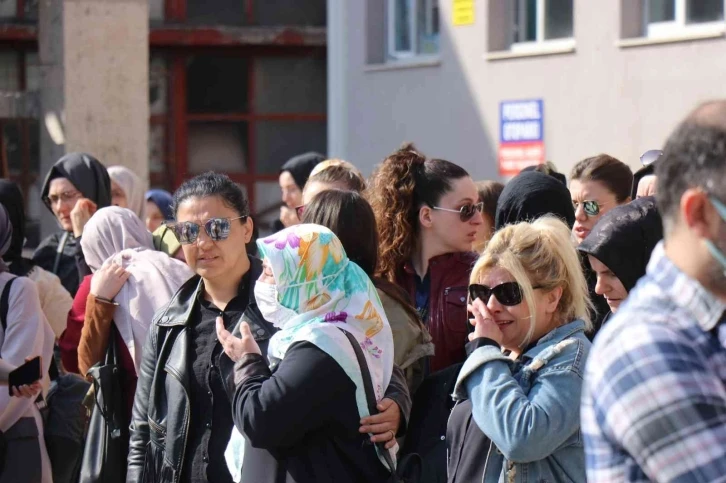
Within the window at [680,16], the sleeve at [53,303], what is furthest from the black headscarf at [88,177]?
the window at [680,16]

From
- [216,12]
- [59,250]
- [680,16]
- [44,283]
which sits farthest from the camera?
[216,12]

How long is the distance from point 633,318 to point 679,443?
8.0 inches

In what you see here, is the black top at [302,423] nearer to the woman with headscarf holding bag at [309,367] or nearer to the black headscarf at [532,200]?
the woman with headscarf holding bag at [309,367]

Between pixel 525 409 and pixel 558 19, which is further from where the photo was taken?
pixel 558 19

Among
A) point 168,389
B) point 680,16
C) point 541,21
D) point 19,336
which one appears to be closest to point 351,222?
point 168,389

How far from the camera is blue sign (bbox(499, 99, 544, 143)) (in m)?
12.8

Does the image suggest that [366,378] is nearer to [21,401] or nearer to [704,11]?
[21,401]

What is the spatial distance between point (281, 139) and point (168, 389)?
14030mm

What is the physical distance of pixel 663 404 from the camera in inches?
75.3

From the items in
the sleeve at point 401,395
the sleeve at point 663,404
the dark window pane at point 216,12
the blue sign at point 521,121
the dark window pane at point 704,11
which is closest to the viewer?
the sleeve at point 663,404

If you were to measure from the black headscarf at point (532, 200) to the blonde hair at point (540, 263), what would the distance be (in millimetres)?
1388

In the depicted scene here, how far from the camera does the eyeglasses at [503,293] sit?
11.7 ft

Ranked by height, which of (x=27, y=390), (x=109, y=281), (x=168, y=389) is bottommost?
(x=27, y=390)

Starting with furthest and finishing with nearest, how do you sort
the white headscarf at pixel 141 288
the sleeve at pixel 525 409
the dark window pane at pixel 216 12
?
the dark window pane at pixel 216 12 → the white headscarf at pixel 141 288 → the sleeve at pixel 525 409
